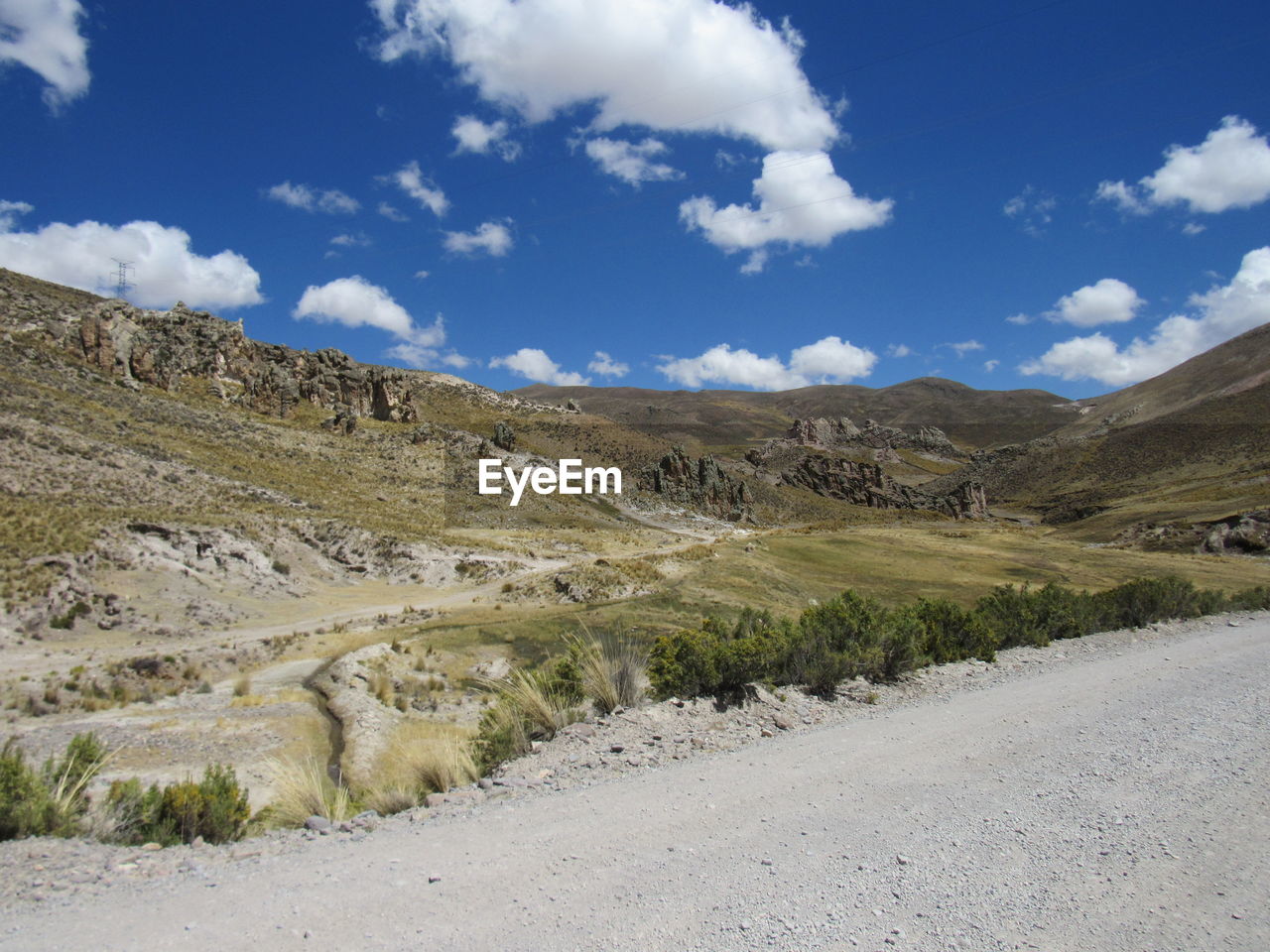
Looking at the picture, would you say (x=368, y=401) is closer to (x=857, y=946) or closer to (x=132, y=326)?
(x=132, y=326)

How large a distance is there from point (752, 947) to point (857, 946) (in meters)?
0.54

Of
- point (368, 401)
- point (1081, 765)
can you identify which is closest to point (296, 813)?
point (1081, 765)

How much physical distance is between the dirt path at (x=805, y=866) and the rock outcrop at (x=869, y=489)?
4563 inches

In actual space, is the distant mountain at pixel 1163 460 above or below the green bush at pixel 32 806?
above

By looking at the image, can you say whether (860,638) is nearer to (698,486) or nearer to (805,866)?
(805,866)

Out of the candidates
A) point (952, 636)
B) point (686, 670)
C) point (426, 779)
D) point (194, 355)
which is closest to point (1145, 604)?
point (952, 636)

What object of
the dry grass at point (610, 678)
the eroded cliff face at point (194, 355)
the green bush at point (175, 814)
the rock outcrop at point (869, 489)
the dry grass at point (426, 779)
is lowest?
the dry grass at point (426, 779)

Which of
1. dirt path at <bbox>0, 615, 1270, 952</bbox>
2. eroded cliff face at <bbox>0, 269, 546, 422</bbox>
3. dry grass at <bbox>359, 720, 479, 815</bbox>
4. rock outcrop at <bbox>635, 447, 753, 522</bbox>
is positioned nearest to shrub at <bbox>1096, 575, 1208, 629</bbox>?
dirt path at <bbox>0, 615, 1270, 952</bbox>

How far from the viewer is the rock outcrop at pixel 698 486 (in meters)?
94.8

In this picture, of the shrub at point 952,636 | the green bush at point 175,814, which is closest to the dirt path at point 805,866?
the green bush at point 175,814

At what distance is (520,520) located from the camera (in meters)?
61.7

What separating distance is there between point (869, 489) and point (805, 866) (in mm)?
122208

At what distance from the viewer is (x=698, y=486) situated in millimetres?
97000

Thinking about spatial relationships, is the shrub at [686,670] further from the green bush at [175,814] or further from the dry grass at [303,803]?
the green bush at [175,814]
